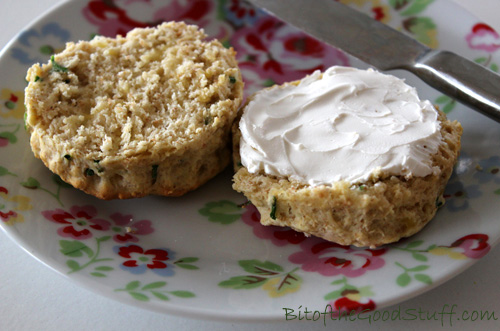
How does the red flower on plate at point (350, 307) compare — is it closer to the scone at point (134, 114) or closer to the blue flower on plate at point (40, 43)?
the scone at point (134, 114)

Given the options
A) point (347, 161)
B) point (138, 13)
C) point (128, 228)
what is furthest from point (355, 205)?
point (138, 13)

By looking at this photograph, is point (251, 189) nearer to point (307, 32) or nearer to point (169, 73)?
point (169, 73)

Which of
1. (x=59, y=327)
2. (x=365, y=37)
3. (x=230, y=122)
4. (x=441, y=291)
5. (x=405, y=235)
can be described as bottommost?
(x=59, y=327)

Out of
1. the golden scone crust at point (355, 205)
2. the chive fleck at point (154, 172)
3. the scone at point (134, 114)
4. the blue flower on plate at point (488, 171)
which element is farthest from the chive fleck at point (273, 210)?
the blue flower on plate at point (488, 171)

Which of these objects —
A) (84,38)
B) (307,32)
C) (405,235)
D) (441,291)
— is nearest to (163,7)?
(84,38)

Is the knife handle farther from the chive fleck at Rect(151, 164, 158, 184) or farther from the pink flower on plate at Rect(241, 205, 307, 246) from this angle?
the chive fleck at Rect(151, 164, 158, 184)
